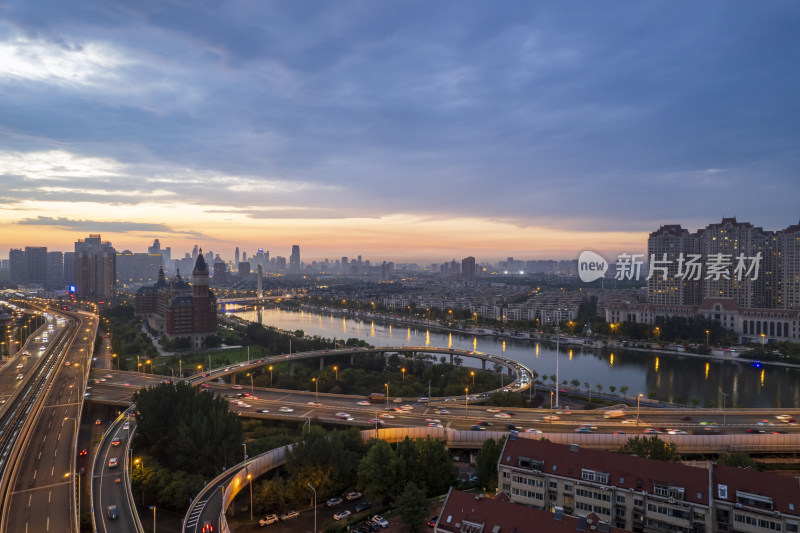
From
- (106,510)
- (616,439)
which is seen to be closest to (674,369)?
(616,439)

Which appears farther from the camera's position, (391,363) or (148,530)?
(391,363)

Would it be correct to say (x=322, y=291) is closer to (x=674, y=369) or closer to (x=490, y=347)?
(x=490, y=347)

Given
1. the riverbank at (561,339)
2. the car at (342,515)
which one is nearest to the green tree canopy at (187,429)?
the car at (342,515)

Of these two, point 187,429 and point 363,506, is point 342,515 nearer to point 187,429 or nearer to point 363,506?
point 363,506

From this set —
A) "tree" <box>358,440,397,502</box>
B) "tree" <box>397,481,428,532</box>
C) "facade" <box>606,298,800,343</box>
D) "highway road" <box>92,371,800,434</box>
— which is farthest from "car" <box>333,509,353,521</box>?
"facade" <box>606,298,800,343</box>

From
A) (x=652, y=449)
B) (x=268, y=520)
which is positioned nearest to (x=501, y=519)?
(x=268, y=520)

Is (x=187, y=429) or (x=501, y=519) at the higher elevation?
(x=501, y=519)
